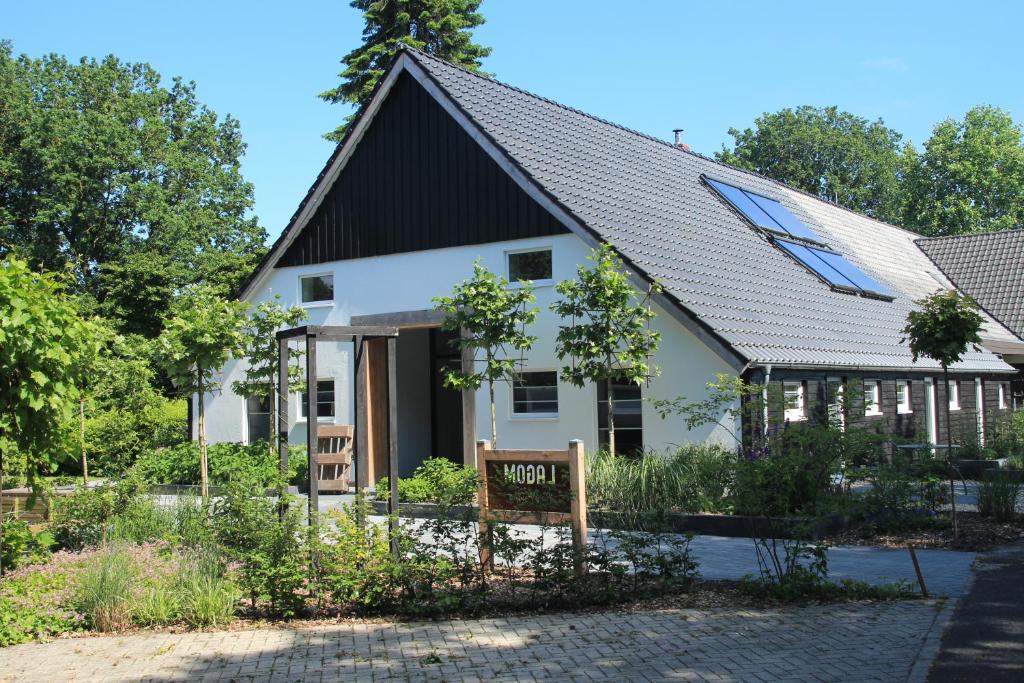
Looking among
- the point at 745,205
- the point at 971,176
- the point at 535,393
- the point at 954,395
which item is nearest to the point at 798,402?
the point at 535,393

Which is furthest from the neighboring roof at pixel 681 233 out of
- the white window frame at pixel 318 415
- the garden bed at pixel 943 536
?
the white window frame at pixel 318 415

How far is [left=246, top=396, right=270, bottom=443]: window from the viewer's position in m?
22.6

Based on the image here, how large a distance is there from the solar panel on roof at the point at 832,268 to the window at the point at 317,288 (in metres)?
10.3

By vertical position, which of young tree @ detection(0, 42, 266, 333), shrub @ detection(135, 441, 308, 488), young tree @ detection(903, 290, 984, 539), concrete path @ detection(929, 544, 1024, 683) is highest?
young tree @ detection(0, 42, 266, 333)

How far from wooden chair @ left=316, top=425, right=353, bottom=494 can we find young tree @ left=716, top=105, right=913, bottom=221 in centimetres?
5735

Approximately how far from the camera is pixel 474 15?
124 ft

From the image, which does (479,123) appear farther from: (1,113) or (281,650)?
(1,113)

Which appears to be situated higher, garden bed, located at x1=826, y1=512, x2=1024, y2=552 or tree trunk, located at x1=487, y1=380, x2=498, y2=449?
tree trunk, located at x1=487, y1=380, x2=498, y2=449

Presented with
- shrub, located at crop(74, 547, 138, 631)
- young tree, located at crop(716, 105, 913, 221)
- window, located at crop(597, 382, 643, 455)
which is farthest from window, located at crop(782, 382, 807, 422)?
young tree, located at crop(716, 105, 913, 221)

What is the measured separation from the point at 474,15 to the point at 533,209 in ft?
71.9

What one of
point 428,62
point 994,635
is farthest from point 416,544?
point 428,62

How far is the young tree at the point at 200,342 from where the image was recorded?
16438 mm

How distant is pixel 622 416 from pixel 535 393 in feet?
5.63

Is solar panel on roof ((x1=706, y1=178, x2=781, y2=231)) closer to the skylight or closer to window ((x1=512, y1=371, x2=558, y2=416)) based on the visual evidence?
the skylight
